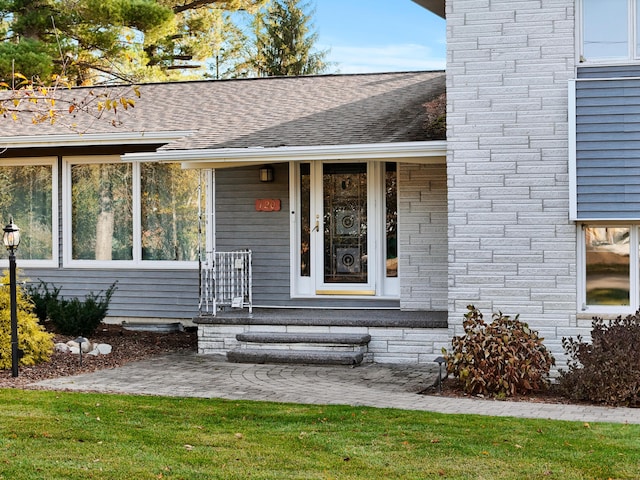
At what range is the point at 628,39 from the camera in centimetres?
935

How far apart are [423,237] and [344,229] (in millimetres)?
1207

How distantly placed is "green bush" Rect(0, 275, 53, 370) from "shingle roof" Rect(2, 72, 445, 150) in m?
2.44

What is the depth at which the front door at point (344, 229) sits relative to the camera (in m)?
12.1

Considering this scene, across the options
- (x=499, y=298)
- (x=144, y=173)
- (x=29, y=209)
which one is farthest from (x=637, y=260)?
(x=29, y=209)

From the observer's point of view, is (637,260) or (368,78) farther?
(368,78)

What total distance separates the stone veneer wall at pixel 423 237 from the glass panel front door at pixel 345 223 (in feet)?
2.24

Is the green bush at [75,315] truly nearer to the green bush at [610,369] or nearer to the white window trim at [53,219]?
the white window trim at [53,219]

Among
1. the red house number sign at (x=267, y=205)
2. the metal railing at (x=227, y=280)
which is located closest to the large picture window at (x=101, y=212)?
the metal railing at (x=227, y=280)

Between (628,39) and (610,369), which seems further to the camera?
(628,39)

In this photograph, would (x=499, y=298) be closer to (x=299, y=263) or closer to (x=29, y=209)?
(x=299, y=263)

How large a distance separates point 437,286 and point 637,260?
2815 millimetres

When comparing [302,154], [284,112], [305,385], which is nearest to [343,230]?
[302,154]

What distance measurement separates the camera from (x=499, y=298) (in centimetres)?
968

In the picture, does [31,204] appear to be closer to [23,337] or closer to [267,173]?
[267,173]
